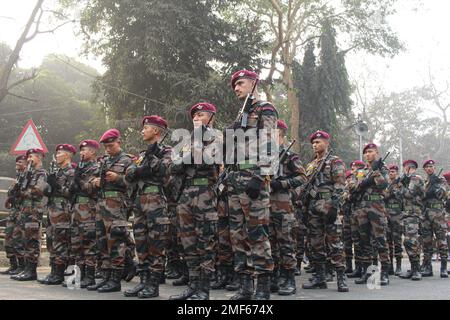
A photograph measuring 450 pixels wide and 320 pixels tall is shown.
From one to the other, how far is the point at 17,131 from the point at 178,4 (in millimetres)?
18537

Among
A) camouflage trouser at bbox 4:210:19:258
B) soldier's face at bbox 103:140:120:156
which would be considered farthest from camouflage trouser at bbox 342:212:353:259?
camouflage trouser at bbox 4:210:19:258

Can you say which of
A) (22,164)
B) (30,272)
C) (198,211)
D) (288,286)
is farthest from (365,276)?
(22,164)

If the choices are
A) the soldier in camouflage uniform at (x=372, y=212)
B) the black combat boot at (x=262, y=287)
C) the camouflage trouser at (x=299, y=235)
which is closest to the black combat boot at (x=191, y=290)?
the black combat boot at (x=262, y=287)

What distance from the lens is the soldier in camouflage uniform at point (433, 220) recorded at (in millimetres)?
9664

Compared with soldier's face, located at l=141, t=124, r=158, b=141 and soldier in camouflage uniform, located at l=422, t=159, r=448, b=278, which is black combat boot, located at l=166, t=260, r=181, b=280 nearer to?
soldier's face, located at l=141, t=124, r=158, b=141

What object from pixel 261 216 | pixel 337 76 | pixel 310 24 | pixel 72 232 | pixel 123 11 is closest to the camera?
pixel 261 216

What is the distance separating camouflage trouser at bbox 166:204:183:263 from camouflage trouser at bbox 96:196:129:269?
101 centimetres

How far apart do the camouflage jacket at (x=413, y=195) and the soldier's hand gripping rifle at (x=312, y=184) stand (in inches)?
139

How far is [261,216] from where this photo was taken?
17.8 feet

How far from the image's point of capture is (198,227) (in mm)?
5715

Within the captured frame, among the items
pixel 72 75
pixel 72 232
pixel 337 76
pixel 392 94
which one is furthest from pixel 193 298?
pixel 392 94

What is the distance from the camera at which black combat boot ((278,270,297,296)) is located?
639 cm

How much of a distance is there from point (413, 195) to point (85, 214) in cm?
659

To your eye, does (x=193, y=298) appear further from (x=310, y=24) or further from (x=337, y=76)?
(x=337, y=76)
